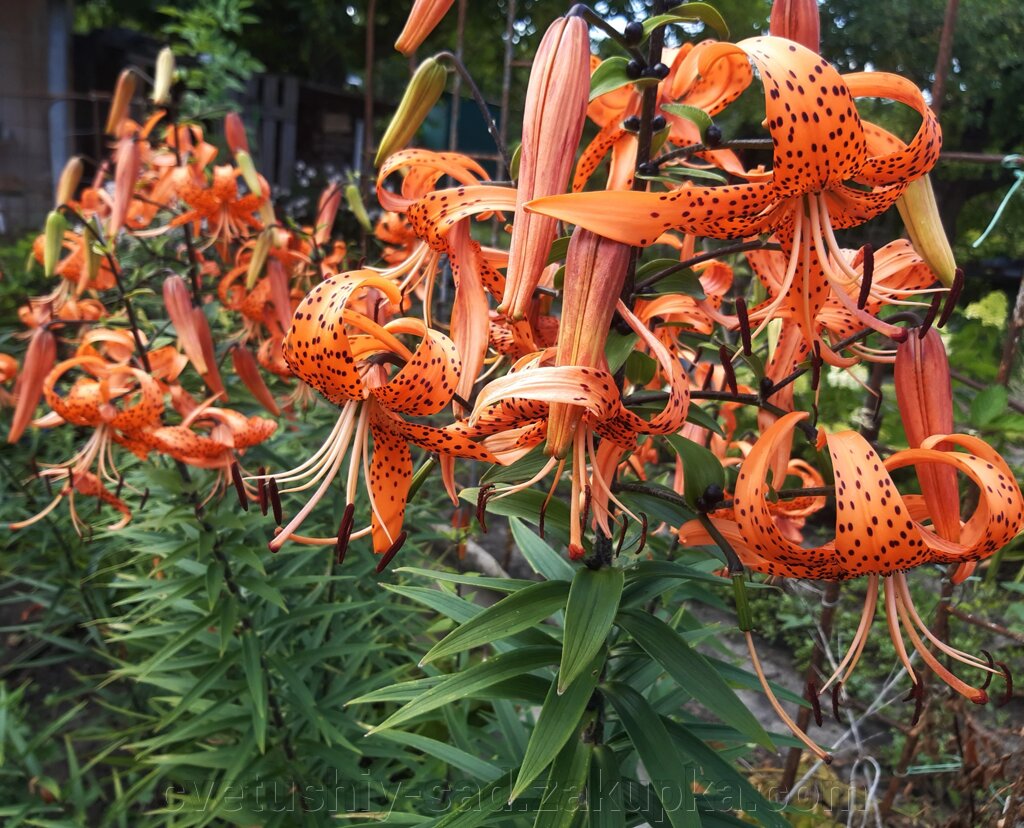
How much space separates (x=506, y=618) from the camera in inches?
26.1

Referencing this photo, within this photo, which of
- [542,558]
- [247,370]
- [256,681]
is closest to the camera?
[542,558]

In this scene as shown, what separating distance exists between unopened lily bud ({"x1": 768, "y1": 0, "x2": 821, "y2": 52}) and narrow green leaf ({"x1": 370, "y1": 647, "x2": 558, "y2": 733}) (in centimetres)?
59

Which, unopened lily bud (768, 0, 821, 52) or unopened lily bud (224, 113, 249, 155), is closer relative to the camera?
unopened lily bud (768, 0, 821, 52)

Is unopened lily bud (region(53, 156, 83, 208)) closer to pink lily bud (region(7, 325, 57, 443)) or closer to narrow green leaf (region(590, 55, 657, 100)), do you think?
pink lily bud (region(7, 325, 57, 443))

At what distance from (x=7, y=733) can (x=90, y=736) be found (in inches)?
7.5

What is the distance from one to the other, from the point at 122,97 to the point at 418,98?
4.58 feet

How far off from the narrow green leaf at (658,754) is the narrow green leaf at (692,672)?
0.09m

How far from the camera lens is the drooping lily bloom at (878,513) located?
52cm

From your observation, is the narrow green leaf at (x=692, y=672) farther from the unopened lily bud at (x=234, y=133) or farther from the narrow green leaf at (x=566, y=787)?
the unopened lily bud at (x=234, y=133)

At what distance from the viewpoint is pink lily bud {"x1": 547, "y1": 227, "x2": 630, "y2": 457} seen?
1.66 feet

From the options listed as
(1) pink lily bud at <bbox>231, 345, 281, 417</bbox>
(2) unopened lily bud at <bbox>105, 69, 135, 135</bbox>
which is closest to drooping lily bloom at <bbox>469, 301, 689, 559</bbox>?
(1) pink lily bud at <bbox>231, 345, 281, 417</bbox>

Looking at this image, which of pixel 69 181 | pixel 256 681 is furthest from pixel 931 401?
pixel 69 181

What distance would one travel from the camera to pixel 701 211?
19.6 inches

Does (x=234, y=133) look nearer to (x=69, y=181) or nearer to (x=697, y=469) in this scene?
(x=69, y=181)
